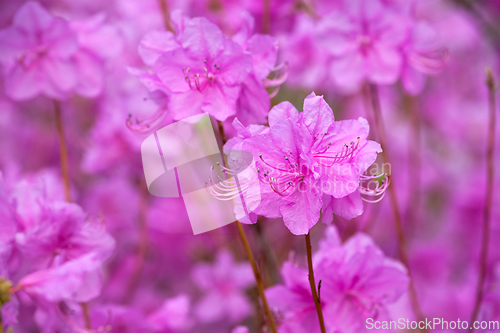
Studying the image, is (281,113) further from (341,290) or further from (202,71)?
(341,290)

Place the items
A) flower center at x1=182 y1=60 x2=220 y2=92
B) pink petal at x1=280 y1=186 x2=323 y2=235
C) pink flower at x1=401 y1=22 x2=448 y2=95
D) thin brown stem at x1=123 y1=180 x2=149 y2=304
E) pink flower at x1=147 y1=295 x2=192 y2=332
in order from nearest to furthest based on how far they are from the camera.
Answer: pink petal at x1=280 y1=186 x2=323 y2=235 < flower center at x1=182 y1=60 x2=220 y2=92 < pink flower at x1=147 y1=295 x2=192 y2=332 < pink flower at x1=401 y1=22 x2=448 y2=95 < thin brown stem at x1=123 y1=180 x2=149 y2=304

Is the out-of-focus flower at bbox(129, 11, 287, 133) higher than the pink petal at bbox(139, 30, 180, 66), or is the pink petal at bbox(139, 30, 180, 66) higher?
the pink petal at bbox(139, 30, 180, 66)

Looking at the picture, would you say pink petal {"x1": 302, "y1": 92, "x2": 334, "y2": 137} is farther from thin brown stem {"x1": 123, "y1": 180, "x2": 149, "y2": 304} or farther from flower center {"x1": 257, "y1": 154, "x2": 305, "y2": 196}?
thin brown stem {"x1": 123, "y1": 180, "x2": 149, "y2": 304}

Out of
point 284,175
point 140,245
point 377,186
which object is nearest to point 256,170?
point 284,175

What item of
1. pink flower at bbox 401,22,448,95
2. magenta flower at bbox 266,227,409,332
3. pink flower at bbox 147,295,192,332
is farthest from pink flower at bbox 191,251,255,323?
pink flower at bbox 401,22,448,95

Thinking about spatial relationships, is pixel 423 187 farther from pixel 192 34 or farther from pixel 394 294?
pixel 192 34

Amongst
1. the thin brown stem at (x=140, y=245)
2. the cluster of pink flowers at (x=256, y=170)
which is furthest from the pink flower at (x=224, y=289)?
the thin brown stem at (x=140, y=245)

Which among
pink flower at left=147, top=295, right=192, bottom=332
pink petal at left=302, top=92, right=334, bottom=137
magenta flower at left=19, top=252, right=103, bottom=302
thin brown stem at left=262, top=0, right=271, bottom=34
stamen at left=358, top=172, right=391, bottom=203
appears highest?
thin brown stem at left=262, top=0, right=271, bottom=34
